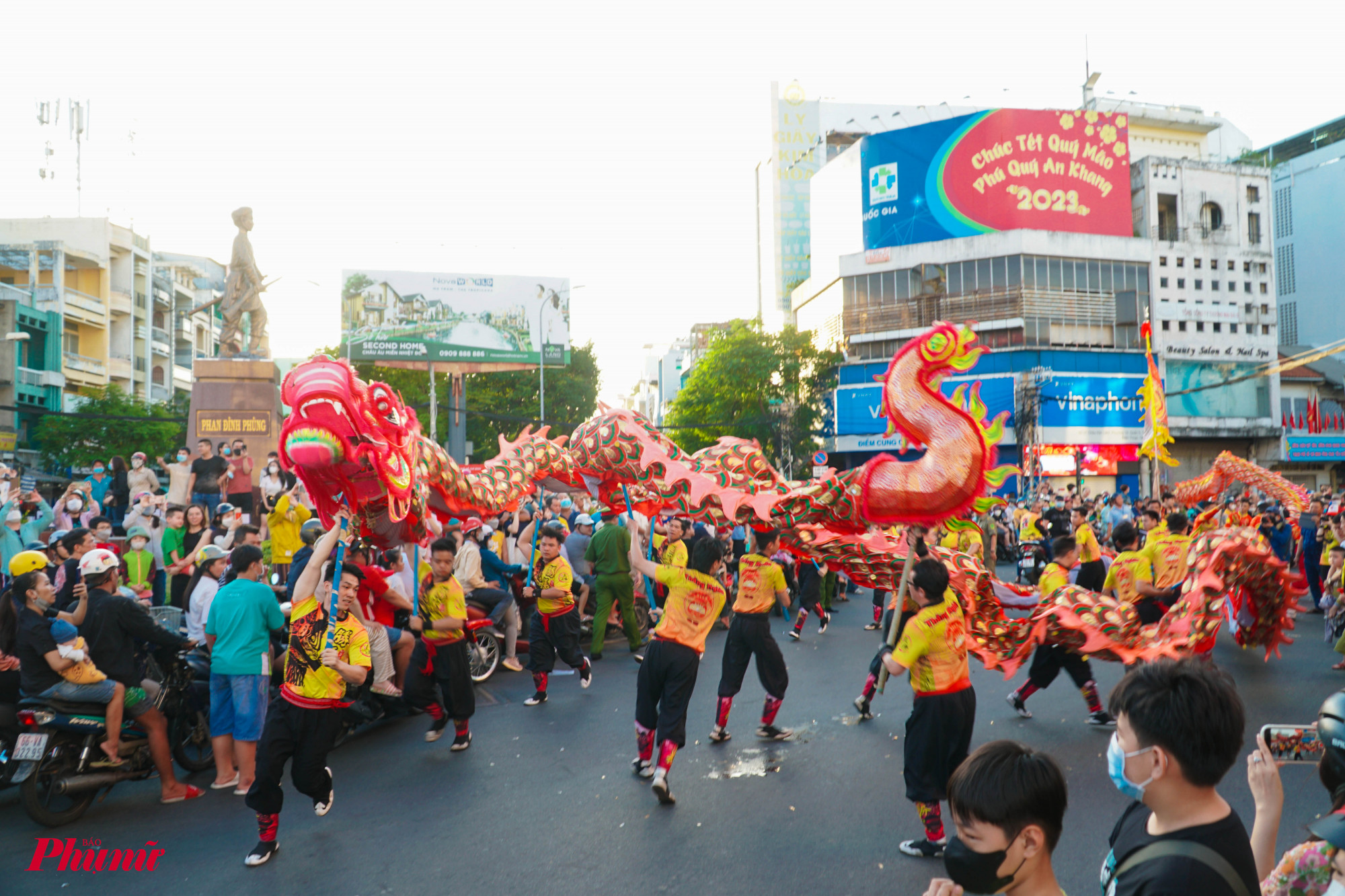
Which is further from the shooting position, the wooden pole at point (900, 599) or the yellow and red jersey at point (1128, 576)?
the yellow and red jersey at point (1128, 576)

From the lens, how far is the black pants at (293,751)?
475cm

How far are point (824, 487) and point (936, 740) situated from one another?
85.4 inches

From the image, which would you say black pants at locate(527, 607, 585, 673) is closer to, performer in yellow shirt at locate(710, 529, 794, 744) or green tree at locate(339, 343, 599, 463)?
performer in yellow shirt at locate(710, 529, 794, 744)

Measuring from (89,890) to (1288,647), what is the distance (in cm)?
1180

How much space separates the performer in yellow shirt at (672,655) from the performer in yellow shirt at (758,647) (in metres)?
0.84

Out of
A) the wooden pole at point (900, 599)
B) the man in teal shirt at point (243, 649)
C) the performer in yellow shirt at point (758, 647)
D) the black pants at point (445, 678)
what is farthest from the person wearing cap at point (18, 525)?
the wooden pole at point (900, 599)

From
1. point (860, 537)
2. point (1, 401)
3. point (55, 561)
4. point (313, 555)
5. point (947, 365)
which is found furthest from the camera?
point (1, 401)

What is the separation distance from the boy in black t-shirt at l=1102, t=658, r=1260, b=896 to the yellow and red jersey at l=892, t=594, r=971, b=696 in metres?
2.75

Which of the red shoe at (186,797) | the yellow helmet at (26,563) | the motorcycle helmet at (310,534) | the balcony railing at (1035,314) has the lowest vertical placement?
the red shoe at (186,797)

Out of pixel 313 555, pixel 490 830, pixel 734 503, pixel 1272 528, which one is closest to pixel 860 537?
pixel 734 503

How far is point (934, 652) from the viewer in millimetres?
4898

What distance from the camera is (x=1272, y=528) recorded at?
41.9 feet

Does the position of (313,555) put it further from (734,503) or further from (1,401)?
(1,401)

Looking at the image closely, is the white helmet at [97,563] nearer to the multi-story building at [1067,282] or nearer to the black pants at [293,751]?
the black pants at [293,751]
